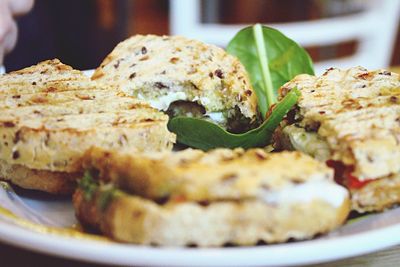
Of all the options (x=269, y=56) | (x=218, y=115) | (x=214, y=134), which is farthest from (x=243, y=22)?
(x=214, y=134)

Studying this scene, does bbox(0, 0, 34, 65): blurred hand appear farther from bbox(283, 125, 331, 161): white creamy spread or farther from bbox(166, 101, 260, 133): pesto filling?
bbox(283, 125, 331, 161): white creamy spread

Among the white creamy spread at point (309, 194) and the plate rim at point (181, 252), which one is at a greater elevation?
the white creamy spread at point (309, 194)

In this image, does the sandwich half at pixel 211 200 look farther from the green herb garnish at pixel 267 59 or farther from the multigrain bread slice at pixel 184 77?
the green herb garnish at pixel 267 59

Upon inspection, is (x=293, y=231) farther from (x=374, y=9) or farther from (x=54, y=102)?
(x=374, y=9)

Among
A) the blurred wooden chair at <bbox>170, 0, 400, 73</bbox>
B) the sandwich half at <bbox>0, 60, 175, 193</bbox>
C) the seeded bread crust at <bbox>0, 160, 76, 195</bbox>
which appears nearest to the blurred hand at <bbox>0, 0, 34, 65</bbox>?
the sandwich half at <bbox>0, 60, 175, 193</bbox>

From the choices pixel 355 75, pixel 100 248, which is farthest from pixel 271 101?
pixel 100 248

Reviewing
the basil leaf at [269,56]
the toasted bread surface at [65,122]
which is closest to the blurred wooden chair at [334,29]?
the basil leaf at [269,56]
